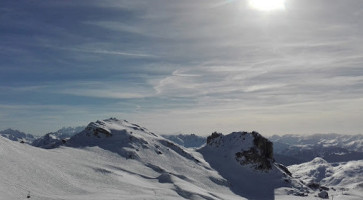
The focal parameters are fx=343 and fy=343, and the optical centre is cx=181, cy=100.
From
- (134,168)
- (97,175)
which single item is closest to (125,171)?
(134,168)

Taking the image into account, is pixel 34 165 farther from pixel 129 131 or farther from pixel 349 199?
pixel 349 199

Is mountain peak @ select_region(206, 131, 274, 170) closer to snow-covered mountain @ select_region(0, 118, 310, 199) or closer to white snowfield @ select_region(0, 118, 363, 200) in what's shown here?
snow-covered mountain @ select_region(0, 118, 310, 199)

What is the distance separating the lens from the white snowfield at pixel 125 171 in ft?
202

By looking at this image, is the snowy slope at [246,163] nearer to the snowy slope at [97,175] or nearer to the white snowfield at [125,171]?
the white snowfield at [125,171]

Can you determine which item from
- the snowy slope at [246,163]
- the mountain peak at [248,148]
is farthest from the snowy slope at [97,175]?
the mountain peak at [248,148]

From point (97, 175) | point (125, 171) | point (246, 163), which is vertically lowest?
point (97, 175)

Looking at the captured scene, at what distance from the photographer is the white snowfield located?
202ft

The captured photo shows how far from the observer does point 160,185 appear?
285 feet

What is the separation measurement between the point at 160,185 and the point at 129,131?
49.1m

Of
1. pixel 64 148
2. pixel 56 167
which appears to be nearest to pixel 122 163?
pixel 64 148

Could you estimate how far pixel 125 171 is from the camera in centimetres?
9581

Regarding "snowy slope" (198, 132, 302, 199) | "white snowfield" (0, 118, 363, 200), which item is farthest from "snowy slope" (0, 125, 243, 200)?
"snowy slope" (198, 132, 302, 199)

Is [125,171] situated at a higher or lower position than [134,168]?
lower

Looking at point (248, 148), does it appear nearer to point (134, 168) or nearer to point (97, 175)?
point (134, 168)
